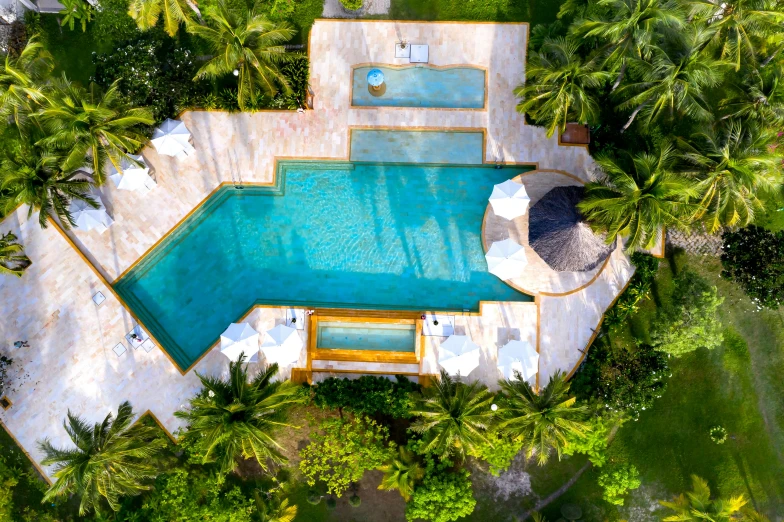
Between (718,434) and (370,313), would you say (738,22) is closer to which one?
(718,434)

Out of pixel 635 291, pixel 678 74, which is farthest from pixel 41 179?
pixel 635 291

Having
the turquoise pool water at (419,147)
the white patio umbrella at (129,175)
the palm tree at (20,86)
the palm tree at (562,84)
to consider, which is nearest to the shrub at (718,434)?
the palm tree at (562,84)

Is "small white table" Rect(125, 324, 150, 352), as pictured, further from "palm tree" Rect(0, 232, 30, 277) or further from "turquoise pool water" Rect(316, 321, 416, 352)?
"turquoise pool water" Rect(316, 321, 416, 352)

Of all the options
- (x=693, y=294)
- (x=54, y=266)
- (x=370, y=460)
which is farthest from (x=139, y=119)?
(x=693, y=294)

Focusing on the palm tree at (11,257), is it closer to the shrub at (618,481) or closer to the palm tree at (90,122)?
the palm tree at (90,122)

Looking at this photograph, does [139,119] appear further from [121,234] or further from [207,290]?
[207,290]
